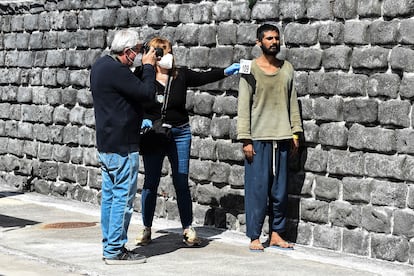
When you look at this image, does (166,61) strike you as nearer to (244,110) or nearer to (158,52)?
(158,52)

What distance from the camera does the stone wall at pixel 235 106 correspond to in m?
10.7

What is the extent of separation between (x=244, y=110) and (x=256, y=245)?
4.33 ft

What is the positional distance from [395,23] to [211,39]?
2716 millimetres

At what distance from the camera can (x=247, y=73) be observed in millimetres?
11133

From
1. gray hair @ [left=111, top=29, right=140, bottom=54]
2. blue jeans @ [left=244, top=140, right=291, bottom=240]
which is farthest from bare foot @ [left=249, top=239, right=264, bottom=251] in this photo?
gray hair @ [left=111, top=29, right=140, bottom=54]

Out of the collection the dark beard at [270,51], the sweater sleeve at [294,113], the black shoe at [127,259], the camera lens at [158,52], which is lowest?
the black shoe at [127,259]

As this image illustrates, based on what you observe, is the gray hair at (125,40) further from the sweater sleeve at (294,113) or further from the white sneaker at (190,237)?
the white sneaker at (190,237)

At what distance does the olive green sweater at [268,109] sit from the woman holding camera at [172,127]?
0.28 metres

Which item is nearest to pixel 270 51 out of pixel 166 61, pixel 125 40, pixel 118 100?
pixel 166 61

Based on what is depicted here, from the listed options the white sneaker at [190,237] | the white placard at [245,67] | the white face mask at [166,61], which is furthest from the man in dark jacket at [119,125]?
the white placard at [245,67]

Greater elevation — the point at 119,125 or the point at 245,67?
the point at 245,67

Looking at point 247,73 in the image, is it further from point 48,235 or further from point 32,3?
point 32,3

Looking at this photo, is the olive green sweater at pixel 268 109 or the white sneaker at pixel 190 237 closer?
the olive green sweater at pixel 268 109

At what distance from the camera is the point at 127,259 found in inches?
403
